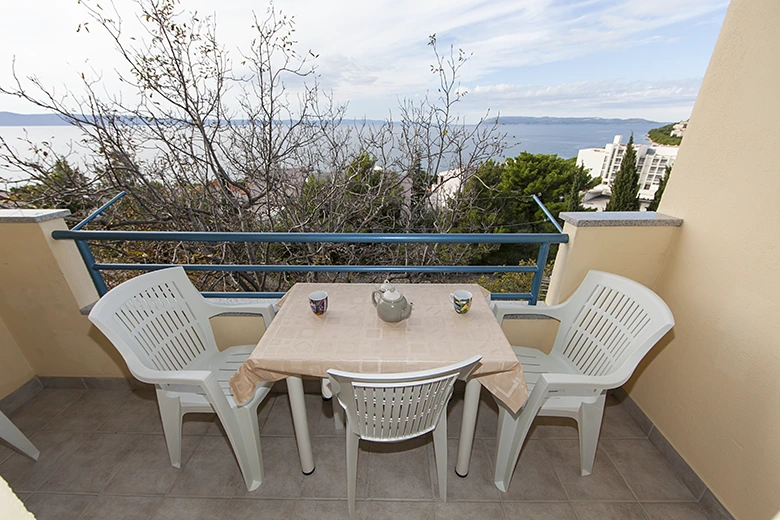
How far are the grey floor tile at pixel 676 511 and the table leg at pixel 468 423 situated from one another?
778 millimetres

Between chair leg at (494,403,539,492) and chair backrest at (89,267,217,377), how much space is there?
149 cm

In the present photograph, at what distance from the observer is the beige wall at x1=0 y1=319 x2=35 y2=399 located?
1859 millimetres

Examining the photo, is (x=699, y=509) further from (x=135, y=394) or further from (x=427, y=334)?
(x=135, y=394)

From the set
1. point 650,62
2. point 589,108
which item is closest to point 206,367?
point 650,62

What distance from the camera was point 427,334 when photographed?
1.27 m

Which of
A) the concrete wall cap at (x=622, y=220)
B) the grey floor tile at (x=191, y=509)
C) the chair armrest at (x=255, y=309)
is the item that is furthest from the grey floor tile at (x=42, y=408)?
the concrete wall cap at (x=622, y=220)

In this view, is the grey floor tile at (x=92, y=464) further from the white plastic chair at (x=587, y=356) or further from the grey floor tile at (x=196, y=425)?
the white plastic chair at (x=587, y=356)

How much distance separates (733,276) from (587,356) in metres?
0.65

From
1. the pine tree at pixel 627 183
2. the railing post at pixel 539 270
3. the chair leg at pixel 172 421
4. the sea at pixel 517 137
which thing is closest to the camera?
the chair leg at pixel 172 421

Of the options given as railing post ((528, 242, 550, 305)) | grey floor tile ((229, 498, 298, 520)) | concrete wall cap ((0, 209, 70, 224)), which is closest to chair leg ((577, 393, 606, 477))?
railing post ((528, 242, 550, 305))

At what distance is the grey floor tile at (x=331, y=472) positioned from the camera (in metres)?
1.42

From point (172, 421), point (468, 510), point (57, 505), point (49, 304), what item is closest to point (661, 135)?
point (468, 510)

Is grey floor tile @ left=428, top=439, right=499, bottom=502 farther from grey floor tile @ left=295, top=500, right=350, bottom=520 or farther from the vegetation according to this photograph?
the vegetation

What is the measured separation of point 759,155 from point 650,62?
12.8 feet
